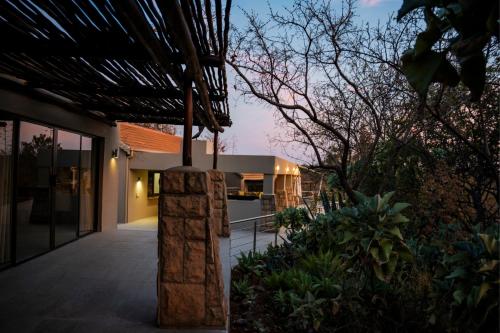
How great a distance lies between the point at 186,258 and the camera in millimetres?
3207

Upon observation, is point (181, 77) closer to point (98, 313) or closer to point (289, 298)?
point (98, 313)

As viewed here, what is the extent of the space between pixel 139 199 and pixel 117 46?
1360cm

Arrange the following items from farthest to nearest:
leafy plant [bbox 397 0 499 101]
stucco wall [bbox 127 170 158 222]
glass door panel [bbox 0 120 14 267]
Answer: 1. stucco wall [bbox 127 170 158 222]
2. glass door panel [bbox 0 120 14 267]
3. leafy plant [bbox 397 0 499 101]

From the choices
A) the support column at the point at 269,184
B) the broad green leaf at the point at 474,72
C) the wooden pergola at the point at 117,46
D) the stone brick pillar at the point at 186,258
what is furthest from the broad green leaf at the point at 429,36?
the support column at the point at 269,184

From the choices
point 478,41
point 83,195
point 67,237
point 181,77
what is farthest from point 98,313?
point 83,195

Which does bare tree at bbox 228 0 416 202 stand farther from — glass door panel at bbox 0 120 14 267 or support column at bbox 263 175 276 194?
support column at bbox 263 175 276 194

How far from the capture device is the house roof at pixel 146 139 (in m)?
16.2

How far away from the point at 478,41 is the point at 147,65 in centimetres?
364

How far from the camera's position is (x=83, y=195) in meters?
7.94

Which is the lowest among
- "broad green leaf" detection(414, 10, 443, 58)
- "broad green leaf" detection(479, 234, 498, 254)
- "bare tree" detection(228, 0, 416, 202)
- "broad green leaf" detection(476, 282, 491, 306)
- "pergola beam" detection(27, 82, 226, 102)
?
"broad green leaf" detection(476, 282, 491, 306)

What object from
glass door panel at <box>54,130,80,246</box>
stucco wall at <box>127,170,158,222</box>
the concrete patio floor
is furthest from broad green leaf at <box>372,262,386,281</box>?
stucco wall at <box>127,170,158,222</box>

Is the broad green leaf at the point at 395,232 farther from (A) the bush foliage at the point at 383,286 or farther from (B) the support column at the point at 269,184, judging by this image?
(B) the support column at the point at 269,184

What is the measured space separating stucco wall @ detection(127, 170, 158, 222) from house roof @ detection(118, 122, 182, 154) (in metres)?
1.27

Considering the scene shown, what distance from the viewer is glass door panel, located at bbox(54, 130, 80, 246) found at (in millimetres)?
6738
